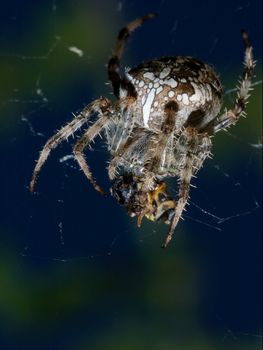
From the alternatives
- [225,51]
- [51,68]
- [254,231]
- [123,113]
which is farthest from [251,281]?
[123,113]

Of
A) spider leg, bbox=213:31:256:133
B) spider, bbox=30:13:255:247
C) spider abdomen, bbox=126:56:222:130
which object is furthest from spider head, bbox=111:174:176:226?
spider leg, bbox=213:31:256:133

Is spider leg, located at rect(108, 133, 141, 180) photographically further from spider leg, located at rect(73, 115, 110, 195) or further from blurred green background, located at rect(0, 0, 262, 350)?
blurred green background, located at rect(0, 0, 262, 350)

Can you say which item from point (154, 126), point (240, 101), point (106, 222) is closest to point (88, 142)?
point (154, 126)

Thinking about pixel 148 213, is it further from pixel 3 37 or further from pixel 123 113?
pixel 3 37

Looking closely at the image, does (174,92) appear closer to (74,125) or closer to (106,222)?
(74,125)

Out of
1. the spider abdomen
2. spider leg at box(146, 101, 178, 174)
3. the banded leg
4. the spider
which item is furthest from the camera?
the spider abdomen

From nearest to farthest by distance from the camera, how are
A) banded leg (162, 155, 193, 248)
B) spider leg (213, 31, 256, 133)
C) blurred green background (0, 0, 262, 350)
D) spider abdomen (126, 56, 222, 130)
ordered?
banded leg (162, 155, 193, 248), spider abdomen (126, 56, 222, 130), spider leg (213, 31, 256, 133), blurred green background (0, 0, 262, 350)

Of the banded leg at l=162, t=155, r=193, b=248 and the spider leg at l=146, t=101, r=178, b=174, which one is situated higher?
the spider leg at l=146, t=101, r=178, b=174
